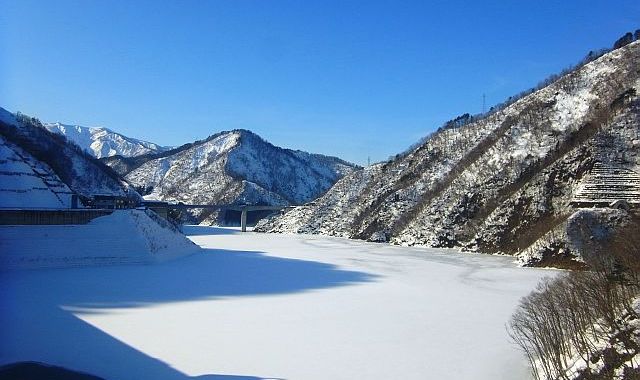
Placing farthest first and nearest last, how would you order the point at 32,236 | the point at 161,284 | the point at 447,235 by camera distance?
the point at 447,235
the point at 32,236
the point at 161,284

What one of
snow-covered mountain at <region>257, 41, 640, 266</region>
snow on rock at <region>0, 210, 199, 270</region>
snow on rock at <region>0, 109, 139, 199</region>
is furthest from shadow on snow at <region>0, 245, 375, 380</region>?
snow on rock at <region>0, 109, 139, 199</region>

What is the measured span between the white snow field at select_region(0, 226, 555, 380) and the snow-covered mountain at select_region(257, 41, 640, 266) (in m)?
22.3

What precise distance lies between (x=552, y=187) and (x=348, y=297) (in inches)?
1574

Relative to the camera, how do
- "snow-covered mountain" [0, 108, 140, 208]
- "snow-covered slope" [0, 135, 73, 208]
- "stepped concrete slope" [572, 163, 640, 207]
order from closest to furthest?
"stepped concrete slope" [572, 163, 640, 207] < "snow-covered slope" [0, 135, 73, 208] < "snow-covered mountain" [0, 108, 140, 208]

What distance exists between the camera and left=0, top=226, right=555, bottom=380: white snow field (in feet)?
40.7

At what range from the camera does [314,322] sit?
→ 17.6m

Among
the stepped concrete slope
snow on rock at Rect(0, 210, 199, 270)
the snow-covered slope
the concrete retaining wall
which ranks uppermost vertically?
the stepped concrete slope

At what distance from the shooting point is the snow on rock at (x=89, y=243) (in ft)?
105

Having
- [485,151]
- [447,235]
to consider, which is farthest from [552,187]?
[485,151]

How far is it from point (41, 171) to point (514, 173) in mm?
63592

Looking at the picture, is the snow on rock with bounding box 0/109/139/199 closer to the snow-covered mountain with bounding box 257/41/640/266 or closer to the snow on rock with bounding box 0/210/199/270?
the snow-covered mountain with bounding box 257/41/640/266

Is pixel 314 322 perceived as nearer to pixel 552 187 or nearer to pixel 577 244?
pixel 577 244

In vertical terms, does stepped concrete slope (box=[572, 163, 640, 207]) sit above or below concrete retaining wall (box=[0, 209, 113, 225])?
above

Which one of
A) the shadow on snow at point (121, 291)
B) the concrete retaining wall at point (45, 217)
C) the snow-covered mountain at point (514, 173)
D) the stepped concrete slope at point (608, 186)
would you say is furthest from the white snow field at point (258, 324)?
the snow-covered mountain at point (514, 173)
